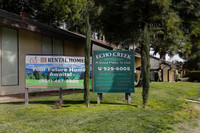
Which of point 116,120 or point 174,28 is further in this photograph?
point 174,28

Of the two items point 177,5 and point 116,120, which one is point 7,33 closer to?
point 116,120

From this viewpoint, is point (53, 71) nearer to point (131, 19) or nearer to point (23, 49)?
point (23, 49)

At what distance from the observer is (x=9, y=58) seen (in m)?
11.5

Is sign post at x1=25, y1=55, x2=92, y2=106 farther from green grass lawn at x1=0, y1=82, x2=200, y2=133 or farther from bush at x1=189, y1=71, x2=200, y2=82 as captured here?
bush at x1=189, y1=71, x2=200, y2=82

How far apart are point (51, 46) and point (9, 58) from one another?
3311 millimetres

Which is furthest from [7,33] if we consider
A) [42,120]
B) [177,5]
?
[177,5]

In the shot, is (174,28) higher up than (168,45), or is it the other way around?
(174,28)

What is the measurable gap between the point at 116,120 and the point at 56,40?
32.6 ft

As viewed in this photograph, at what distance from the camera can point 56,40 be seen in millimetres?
14516

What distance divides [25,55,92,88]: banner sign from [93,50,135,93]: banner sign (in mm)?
654

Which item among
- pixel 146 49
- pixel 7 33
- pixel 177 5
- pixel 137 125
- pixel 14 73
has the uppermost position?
pixel 177 5

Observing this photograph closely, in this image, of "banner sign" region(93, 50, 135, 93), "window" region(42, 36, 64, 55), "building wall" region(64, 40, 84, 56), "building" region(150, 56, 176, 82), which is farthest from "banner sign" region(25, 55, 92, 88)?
"building" region(150, 56, 176, 82)

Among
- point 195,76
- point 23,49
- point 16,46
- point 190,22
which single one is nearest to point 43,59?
point 16,46

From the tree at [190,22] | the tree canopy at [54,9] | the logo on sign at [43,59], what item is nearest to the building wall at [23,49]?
the logo on sign at [43,59]
